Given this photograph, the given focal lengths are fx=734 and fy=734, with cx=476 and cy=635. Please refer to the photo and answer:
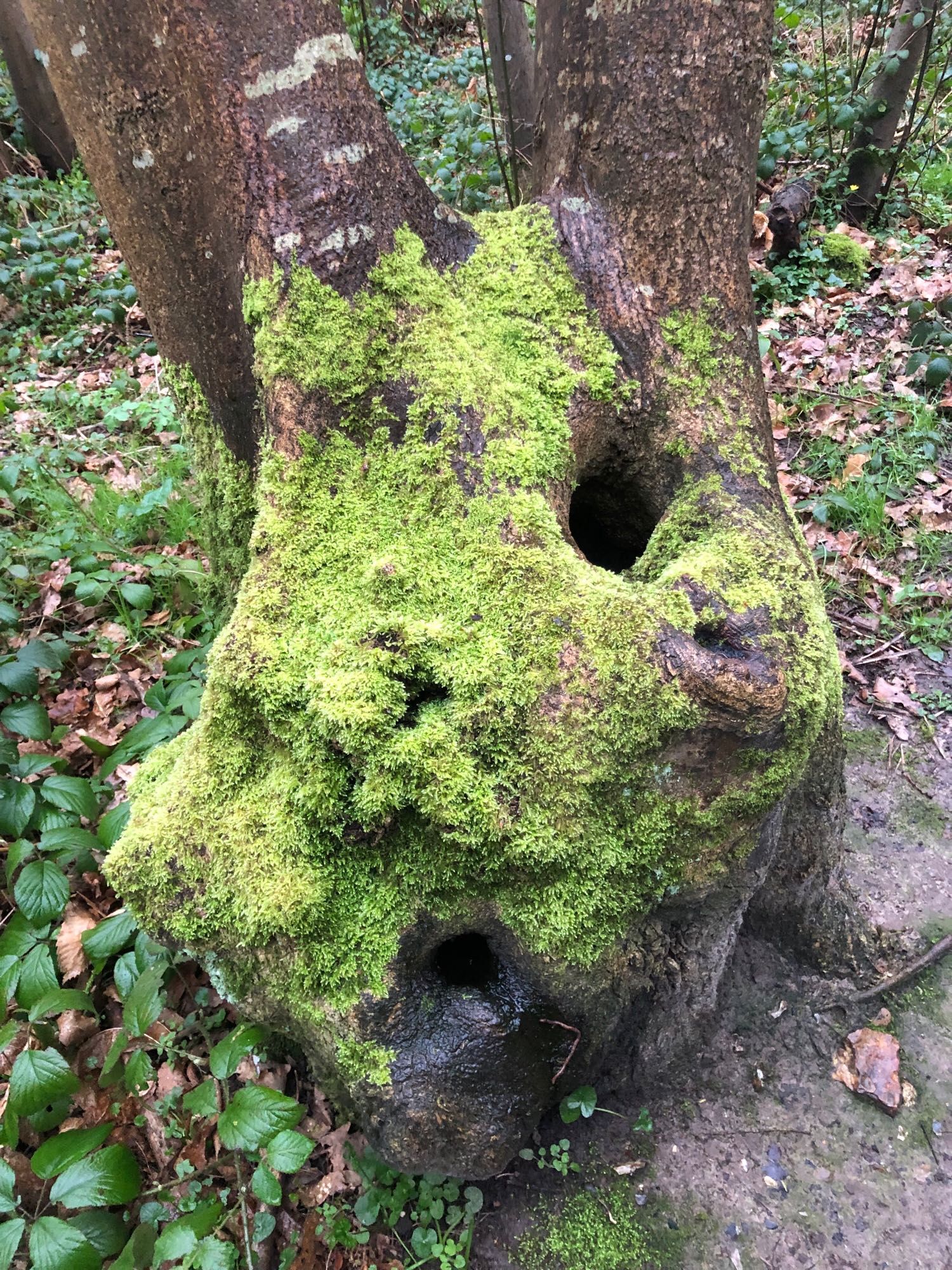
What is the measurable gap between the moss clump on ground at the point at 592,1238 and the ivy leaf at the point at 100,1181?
3.43 feet

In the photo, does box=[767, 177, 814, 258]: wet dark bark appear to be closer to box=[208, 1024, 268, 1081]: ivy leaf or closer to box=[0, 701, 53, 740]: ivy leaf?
box=[0, 701, 53, 740]: ivy leaf

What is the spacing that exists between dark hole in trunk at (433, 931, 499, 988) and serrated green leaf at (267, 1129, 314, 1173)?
51 centimetres

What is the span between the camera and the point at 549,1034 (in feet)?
6.19

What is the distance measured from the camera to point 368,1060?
1.72m

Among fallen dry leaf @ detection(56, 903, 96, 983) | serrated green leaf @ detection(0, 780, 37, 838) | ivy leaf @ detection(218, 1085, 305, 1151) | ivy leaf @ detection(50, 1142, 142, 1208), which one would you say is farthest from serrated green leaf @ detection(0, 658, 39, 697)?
ivy leaf @ detection(218, 1085, 305, 1151)

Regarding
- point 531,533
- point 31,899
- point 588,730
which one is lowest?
point 31,899

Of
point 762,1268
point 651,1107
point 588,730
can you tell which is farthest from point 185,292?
point 762,1268

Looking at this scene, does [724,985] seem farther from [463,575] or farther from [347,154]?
[347,154]

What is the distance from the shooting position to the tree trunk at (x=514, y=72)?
5426mm

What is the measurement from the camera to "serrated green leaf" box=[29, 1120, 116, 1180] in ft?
6.14

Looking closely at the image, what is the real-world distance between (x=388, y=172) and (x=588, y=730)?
1570 mm

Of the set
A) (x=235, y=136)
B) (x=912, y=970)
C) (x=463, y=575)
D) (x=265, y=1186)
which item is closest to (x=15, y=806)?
(x=265, y=1186)

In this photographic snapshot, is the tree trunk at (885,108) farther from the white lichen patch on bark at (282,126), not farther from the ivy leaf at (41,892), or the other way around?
the ivy leaf at (41,892)

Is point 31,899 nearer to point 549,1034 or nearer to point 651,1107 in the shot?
point 549,1034
